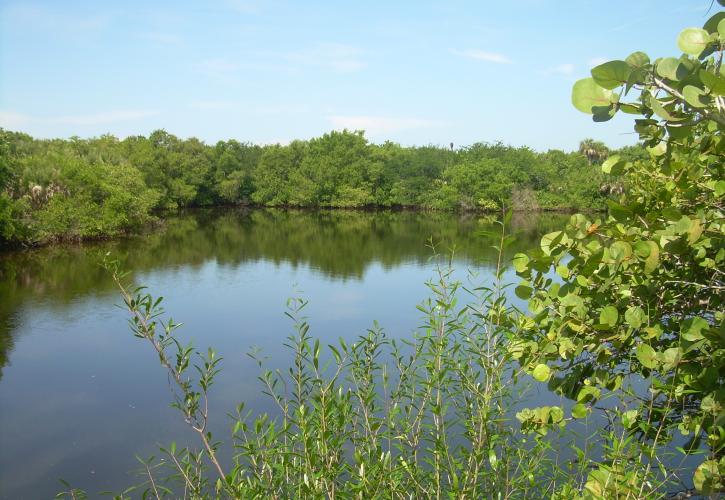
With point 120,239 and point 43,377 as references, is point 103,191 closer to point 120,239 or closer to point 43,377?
point 120,239

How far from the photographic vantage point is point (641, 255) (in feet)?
6.45

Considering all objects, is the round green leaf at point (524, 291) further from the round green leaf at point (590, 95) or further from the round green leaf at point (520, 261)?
the round green leaf at point (590, 95)

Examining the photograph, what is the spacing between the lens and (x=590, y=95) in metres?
1.66

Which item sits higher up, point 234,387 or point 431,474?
point 431,474

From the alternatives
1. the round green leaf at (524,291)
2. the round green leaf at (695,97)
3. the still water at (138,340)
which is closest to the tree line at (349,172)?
the still water at (138,340)

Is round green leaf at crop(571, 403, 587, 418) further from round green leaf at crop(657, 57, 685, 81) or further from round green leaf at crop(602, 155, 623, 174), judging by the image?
round green leaf at crop(657, 57, 685, 81)

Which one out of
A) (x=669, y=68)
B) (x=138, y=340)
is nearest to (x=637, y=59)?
(x=669, y=68)

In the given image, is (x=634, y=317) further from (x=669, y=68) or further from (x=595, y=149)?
(x=595, y=149)

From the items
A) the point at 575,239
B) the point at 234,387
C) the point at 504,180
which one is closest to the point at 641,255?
the point at 575,239

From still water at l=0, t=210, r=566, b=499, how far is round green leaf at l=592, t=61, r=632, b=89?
2.24ft

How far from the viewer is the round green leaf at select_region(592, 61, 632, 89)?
1.50 meters

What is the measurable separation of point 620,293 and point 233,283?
21.1m

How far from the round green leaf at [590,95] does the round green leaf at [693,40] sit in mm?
222

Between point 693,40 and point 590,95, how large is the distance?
30 cm
